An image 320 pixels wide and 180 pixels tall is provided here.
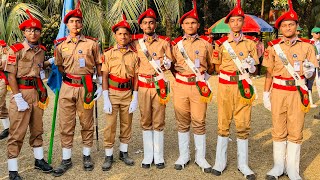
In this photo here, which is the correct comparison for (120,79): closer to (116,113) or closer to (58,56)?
(116,113)

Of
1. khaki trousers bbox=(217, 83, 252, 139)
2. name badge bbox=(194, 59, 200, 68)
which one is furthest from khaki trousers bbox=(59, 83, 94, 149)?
khaki trousers bbox=(217, 83, 252, 139)

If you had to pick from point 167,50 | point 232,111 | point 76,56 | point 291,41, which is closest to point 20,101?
point 76,56

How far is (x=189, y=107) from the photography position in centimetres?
519

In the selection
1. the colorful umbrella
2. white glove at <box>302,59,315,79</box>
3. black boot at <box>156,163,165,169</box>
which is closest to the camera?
white glove at <box>302,59,315,79</box>

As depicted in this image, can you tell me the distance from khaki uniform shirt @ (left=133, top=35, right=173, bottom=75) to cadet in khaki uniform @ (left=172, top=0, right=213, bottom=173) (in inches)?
4.7

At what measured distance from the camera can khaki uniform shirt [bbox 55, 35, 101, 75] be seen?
502 centimetres

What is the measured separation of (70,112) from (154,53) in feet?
4.86

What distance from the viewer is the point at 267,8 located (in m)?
23.0


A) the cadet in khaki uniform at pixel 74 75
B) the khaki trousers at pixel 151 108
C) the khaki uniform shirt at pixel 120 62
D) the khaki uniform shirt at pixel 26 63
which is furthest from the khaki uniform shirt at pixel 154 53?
the khaki uniform shirt at pixel 26 63

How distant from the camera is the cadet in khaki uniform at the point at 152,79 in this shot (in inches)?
201

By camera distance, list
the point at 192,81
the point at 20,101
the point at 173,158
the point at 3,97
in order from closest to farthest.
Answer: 1. the point at 20,101
2. the point at 192,81
3. the point at 173,158
4. the point at 3,97

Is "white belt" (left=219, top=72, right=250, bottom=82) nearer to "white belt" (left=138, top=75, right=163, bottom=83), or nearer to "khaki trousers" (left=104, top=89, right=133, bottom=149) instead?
"white belt" (left=138, top=75, right=163, bottom=83)

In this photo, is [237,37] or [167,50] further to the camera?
[167,50]

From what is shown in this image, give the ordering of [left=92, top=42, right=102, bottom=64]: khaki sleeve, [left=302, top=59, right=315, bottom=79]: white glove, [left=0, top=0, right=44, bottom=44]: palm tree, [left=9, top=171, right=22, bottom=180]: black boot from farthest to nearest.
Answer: [left=0, top=0, right=44, bottom=44]: palm tree → [left=92, top=42, right=102, bottom=64]: khaki sleeve → [left=9, top=171, right=22, bottom=180]: black boot → [left=302, top=59, right=315, bottom=79]: white glove
